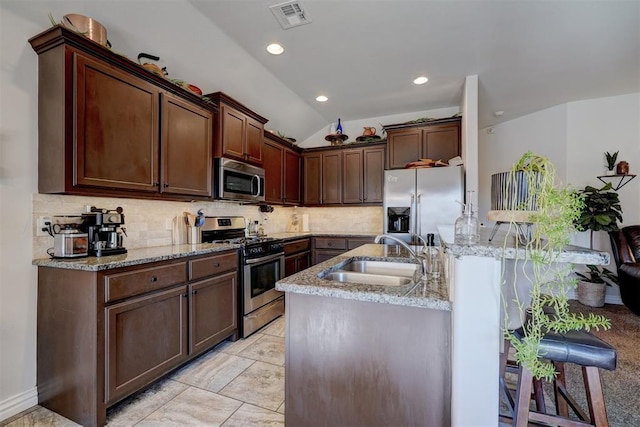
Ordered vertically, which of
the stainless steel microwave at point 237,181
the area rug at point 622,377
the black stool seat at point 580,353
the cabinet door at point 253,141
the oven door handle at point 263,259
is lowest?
the area rug at point 622,377

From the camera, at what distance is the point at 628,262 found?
132 inches

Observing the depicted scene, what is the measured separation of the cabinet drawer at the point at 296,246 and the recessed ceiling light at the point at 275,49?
7.15ft

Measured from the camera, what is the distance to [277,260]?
3.35 metres

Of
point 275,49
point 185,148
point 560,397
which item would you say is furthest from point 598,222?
point 185,148

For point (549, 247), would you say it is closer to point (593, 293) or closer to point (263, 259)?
point (263, 259)

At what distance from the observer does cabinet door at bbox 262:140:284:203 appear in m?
3.89

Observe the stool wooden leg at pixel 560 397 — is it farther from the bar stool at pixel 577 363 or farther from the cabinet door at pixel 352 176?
the cabinet door at pixel 352 176

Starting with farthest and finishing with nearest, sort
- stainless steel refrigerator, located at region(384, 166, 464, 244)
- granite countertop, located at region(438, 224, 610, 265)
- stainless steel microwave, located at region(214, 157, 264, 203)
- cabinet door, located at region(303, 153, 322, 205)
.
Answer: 1. cabinet door, located at region(303, 153, 322, 205)
2. stainless steel refrigerator, located at region(384, 166, 464, 244)
3. stainless steel microwave, located at region(214, 157, 264, 203)
4. granite countertop, located at region(438, 224, 610, 265)

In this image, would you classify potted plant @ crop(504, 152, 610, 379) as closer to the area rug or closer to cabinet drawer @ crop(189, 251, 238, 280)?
the area rug

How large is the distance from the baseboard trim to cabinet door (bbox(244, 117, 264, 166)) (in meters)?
2.49

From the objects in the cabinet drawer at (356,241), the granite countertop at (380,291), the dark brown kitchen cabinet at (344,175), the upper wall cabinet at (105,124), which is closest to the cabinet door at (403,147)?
the dark brown kitchen cabinet at (344,175)

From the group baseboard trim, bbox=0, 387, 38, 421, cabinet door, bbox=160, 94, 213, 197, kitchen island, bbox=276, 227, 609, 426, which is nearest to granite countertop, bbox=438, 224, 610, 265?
kitchen island, bbox=276, 227, 609, 426

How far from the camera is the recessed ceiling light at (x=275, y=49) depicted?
2.69 m

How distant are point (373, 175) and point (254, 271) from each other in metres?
2.41
